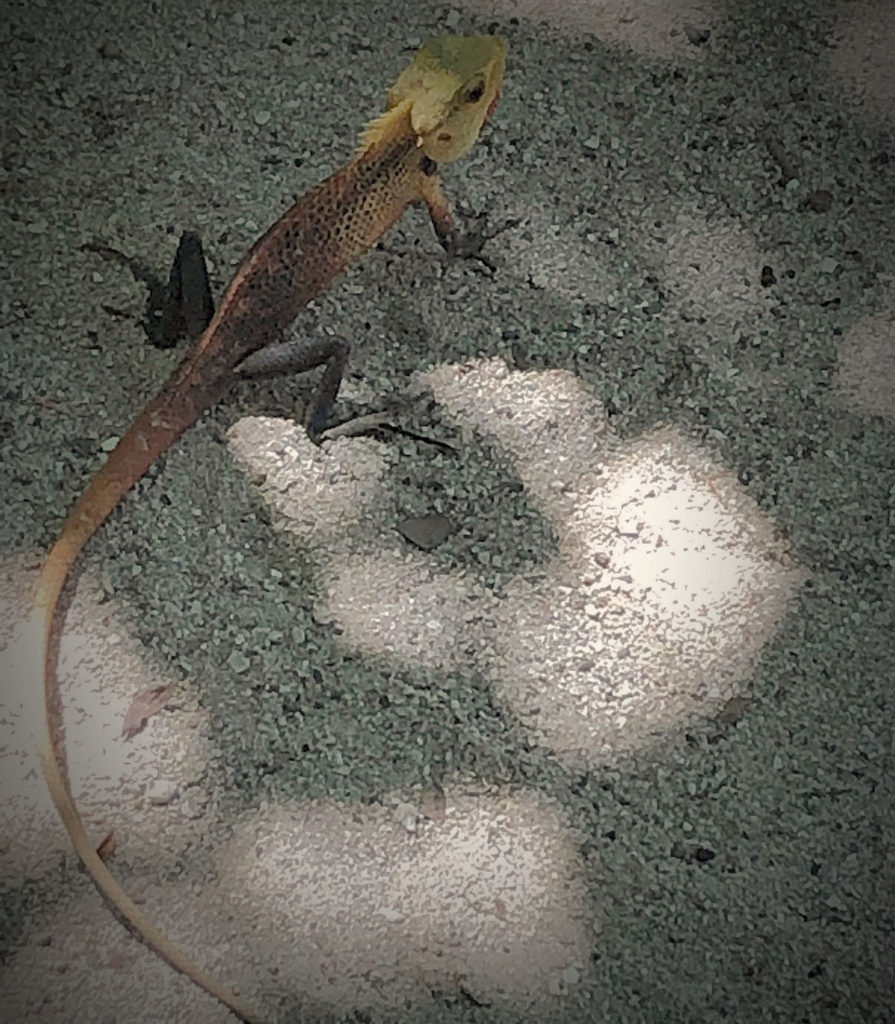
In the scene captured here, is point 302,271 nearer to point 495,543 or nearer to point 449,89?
Result: point 449,89

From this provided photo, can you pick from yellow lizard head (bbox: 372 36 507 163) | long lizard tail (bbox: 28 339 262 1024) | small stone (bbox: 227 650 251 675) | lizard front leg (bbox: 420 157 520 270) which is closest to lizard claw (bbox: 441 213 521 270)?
lizard front leg (bbox: 420 157 520 270)

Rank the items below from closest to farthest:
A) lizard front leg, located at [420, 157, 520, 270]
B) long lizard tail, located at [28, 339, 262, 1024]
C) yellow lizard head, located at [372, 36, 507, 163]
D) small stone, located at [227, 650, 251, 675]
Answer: long lizard tail, located at [28, 339, 262, 1024], small stone, located at [227, 650, 251, 675], yellow lizard head, located at [372, 36, 507, 163], lizard front leg, located at [420, 157, 520, 270]

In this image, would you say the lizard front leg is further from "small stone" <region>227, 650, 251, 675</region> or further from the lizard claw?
"small stone" <region>227, 650, 251, 675</region>

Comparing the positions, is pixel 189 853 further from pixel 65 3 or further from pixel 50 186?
pixel 65 3

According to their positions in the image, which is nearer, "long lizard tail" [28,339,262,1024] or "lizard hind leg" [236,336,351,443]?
"long lizard tail" [28,339,262,1024]

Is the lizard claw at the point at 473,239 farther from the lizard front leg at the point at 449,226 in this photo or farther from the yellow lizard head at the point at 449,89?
the yellow lizard head at the point at 449,89

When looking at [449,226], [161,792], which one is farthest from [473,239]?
[161,792]
